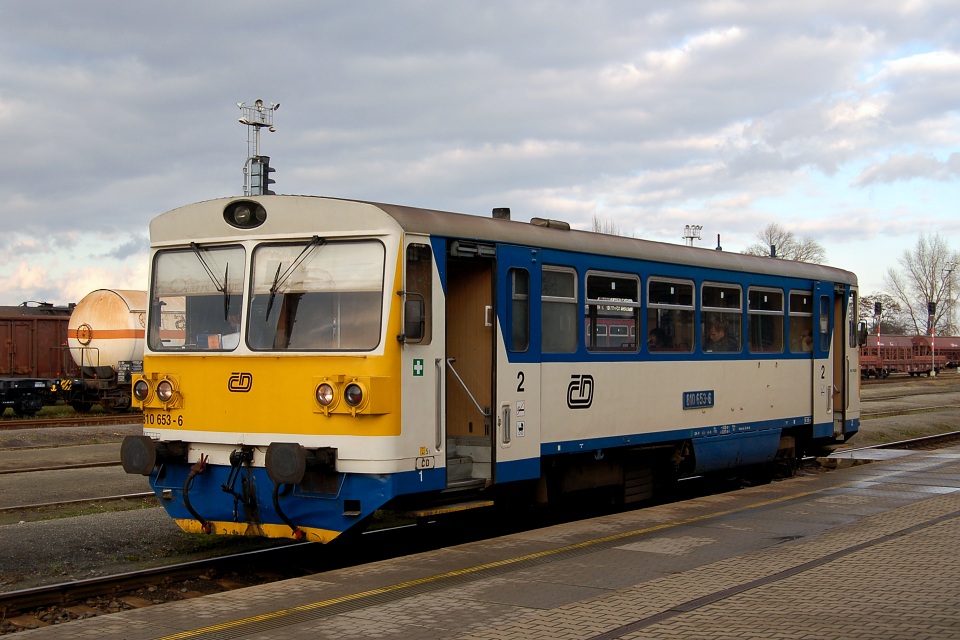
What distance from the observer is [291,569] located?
9.41 m

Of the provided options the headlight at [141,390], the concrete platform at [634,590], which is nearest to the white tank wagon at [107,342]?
the headlight at [141,390]

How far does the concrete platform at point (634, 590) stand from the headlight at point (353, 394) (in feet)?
4.48

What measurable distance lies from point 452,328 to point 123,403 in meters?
23.4

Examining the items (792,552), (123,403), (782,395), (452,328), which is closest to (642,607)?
(792,552)

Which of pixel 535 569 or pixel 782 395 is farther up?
pixel 782 395

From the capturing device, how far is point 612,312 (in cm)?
1120

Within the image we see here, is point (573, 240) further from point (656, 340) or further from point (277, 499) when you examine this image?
point (277, 499)

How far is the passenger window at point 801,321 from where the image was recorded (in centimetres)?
1487

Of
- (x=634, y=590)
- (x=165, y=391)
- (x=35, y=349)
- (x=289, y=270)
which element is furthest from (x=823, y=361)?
(x=35, y=349)

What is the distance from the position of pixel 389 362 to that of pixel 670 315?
16.0ft

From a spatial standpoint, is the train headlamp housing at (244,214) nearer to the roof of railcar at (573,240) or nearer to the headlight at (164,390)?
the roof of railcar at (573,240)

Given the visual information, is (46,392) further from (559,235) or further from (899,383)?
(899,383)

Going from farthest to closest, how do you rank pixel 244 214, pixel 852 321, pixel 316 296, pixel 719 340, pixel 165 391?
pixel 852 321 < pixel 719 340 < pixel 165 391 < pixel 244 214 < pixel 316 296

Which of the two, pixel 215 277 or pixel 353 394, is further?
pixel 215 277
